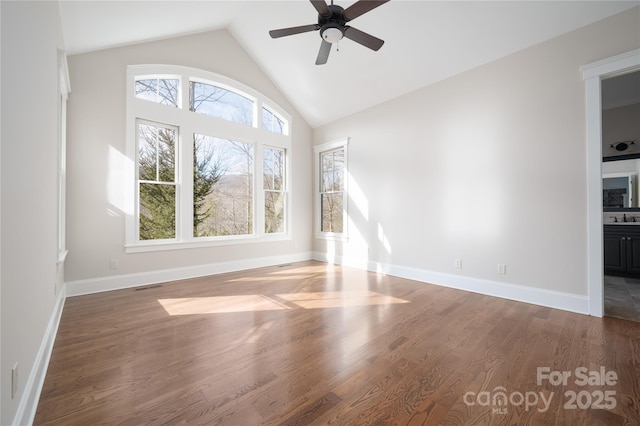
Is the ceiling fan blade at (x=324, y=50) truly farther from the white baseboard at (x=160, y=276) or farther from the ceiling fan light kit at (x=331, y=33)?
the white baseboard at (x=160, y=276)

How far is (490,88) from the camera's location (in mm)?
3637

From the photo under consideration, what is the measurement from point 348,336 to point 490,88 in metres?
3.58

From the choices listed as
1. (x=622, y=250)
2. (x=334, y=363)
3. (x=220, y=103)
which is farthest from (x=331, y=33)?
(x=622, y=250)

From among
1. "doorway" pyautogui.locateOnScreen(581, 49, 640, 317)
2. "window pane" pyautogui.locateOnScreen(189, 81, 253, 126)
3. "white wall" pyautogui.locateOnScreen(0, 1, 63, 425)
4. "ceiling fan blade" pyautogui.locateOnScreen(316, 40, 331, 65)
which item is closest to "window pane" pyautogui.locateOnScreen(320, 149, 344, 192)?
"window pane" pyautogui.locateOnScreen(189, 81, 253, 126)

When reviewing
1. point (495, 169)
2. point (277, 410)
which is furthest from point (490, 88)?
point (277, 410)

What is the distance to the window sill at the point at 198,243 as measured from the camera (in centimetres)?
405

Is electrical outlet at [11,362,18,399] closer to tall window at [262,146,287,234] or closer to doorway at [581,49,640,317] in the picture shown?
tall window at [262,146,287,234]

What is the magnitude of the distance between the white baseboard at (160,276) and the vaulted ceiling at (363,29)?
296 centimetres

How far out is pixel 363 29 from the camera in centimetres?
376

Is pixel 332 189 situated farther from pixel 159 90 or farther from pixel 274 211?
pixel 159 90

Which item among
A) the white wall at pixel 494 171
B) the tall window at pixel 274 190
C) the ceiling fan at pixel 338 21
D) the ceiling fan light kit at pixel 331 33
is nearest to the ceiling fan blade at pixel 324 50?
the ceiling fan at pixel 338 21

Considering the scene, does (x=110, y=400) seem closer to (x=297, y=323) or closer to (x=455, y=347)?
(x=297, y=323)

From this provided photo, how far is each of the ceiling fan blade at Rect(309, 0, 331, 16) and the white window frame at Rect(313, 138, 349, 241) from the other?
9.98ft

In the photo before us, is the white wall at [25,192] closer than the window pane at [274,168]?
Yes
